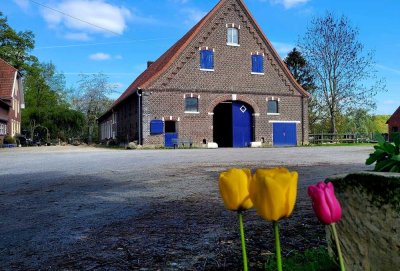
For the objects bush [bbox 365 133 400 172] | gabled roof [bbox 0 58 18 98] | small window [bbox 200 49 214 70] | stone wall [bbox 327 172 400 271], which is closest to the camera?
stone wall [bbox 327 172 400 271]

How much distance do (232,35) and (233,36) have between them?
115 mm

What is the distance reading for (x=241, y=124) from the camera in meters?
30.3

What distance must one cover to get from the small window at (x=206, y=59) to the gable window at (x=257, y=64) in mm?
3539

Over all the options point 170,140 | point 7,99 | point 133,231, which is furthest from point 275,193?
point 7,99

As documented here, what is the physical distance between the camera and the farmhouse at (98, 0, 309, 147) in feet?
91.8

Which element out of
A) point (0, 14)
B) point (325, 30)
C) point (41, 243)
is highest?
point (0, 14)

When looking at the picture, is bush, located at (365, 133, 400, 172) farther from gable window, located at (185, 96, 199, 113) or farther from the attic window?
the attic window

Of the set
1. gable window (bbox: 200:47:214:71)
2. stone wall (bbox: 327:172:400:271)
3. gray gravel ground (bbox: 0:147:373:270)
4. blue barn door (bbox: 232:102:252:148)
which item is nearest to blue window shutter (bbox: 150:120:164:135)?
gable window (bbox: 200:47:214:71)

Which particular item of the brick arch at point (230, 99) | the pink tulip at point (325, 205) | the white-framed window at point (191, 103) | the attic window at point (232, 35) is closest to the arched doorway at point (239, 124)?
the brick arch at point (230, 99)

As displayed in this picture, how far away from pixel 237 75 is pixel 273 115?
14.3ft

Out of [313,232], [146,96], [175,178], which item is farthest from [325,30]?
[313,232]

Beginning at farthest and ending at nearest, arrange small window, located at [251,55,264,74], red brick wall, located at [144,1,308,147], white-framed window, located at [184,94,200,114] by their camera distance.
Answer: small window, located at [251,55,264,74] < white-framed window, located at [184,94,200,114] < red brick wall, located at [144,1,308,147]

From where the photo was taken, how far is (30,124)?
4644 cm

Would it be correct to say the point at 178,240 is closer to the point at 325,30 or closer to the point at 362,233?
the point at 362,233
